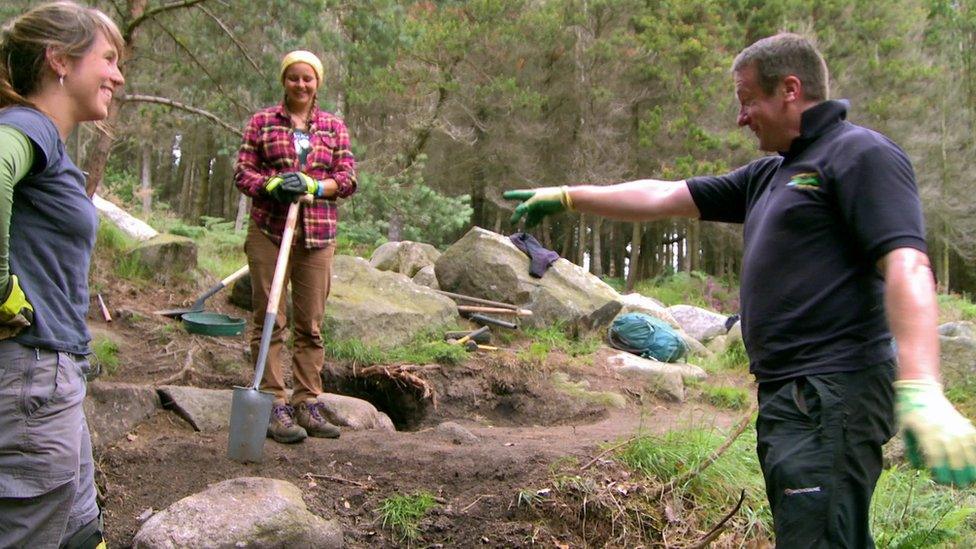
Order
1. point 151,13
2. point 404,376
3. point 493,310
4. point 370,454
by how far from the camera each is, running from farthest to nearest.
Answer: point 493,310 < point 151,13 < point 404,376 < point 370,454

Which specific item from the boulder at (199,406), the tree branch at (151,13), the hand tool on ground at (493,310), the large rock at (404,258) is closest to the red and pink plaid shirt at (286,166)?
the boulder at (199,406)

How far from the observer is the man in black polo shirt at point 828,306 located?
187 cm

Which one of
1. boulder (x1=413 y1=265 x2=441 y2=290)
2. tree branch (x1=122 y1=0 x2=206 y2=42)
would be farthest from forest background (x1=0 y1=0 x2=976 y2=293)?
tree branch (x1=122 y1=0 x2=206 y2=42)

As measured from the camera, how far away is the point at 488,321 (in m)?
8.30

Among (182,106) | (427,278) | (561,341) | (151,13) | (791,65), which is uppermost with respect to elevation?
(151,13)

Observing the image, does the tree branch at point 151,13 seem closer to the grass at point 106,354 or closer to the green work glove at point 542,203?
the grass at point 106,354

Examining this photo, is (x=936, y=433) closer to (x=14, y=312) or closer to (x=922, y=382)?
(x=922, y=382)

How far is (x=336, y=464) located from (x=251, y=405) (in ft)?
1.69

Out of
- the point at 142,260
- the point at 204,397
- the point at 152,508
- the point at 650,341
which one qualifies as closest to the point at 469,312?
the point at 650,341

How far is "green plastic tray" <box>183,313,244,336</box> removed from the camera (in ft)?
19.8

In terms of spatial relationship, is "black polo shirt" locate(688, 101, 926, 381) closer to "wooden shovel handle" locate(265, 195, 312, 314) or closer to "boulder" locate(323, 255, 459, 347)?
"wooden shovel handle" locate(265, 195, 312, 314)

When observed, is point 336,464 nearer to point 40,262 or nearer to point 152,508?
point 152,508

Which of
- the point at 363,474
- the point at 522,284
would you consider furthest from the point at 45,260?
the point at 522,284

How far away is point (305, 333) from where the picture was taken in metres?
4.63
